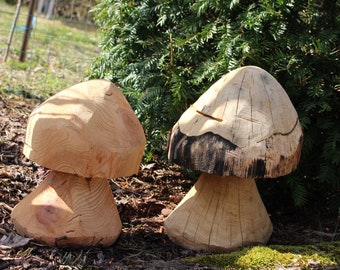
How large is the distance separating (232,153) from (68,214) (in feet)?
3.20

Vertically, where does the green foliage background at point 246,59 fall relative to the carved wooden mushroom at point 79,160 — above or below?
above

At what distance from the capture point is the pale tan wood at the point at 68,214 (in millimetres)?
2916

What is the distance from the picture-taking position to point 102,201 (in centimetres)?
309

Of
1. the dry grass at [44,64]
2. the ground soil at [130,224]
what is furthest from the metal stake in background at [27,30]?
the ground soil at [130,224]

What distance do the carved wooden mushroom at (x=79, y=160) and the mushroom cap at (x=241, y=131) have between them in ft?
1.05

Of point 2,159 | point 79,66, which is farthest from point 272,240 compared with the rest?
point 79,66

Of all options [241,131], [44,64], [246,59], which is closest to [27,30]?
[44,64]

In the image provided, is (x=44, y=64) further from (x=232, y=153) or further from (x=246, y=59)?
(x=232, y=153)

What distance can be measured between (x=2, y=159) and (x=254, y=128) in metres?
2.30

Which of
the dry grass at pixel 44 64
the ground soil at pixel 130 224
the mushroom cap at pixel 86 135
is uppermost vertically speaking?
the mushroom cap at pixel 86 135

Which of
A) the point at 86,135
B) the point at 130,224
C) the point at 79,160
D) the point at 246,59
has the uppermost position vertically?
the point at 246,59

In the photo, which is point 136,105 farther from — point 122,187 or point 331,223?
point 331,223

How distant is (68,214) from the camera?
2.94 metres

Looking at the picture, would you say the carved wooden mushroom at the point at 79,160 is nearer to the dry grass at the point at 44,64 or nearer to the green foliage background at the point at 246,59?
the green foliage background at the point at 246,59
